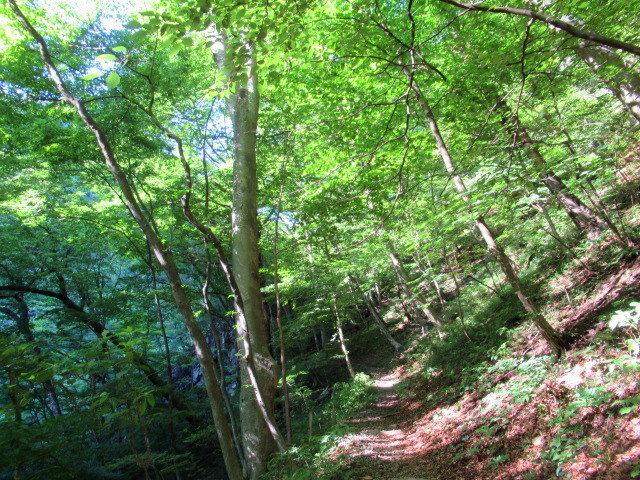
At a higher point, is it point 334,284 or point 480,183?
point 334,284

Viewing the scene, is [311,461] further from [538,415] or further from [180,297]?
[180,297]

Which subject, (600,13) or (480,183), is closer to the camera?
(600,13)

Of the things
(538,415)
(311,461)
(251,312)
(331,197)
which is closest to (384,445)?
(311,461)

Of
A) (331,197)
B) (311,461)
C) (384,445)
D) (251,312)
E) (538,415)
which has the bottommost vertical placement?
(384,445)

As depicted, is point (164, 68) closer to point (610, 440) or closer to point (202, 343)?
point (202, 343)

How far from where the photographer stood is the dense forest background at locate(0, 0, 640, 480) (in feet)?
7.81

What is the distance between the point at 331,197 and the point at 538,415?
497 centimetres

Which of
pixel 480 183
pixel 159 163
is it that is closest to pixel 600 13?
pixel 480 183

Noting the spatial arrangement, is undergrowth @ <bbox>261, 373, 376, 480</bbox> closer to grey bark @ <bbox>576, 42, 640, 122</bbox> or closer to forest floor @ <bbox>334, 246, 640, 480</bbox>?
forest floor @ <bbox>334, 246, 640, 480</bbox>

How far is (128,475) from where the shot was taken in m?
9.20

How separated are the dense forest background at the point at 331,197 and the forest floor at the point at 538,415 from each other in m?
0.03

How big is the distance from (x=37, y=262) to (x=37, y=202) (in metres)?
3.19

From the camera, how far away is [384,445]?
5688 millimetres

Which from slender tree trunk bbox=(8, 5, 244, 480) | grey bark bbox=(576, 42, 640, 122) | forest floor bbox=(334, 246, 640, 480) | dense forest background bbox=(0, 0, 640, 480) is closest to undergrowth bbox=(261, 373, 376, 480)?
dense forest background bbox=(0, 0, 640, 480)
